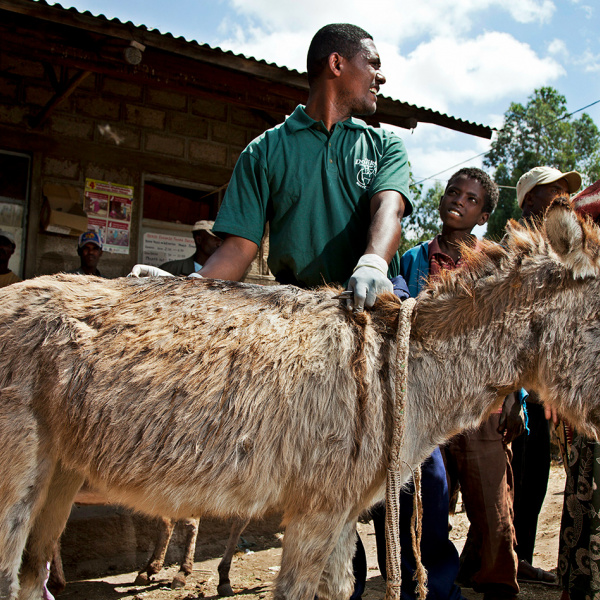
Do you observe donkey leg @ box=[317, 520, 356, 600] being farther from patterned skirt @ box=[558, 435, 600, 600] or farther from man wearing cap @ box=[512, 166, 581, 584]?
man wearing cap @ box=[512, 166, 581, 584]

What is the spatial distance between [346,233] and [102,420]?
5.14 feet

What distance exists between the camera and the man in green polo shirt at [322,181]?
3143 mm

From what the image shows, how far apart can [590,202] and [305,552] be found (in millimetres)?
2352

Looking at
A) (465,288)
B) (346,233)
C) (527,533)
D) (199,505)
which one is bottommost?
(527,533)

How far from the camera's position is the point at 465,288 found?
251 cm

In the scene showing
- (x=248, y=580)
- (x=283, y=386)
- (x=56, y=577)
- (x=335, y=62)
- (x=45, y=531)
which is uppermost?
(x=335, y=62)

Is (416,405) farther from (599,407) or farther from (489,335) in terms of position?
(599,407)

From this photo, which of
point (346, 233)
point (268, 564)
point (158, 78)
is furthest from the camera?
point (158, 78)

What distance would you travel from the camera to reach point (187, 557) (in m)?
4.66

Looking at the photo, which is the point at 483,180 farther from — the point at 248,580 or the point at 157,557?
the point at 157,557

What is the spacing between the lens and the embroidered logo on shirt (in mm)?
3182

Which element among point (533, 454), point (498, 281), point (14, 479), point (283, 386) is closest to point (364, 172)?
point (498, 281)

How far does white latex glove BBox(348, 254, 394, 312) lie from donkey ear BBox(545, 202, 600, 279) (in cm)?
72

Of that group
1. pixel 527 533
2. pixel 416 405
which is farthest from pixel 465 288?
pixel 527 533
